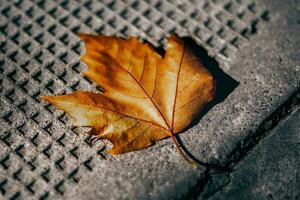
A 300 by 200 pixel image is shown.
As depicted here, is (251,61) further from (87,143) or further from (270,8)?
(87,143)

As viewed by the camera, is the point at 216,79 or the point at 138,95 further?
the point at 216,79

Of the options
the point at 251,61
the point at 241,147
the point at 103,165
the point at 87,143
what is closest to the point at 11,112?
the point at 87,143

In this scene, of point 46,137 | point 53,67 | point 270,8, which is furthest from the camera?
point 270,8

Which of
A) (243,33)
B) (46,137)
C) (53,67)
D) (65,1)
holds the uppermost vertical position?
(243,33)

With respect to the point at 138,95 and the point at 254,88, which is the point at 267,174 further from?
the point at 138,95

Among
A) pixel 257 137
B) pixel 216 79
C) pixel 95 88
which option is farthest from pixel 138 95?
pixel 257 137

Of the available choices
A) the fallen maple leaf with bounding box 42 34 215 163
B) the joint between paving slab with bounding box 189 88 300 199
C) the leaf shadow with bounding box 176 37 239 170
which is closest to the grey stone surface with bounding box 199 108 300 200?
the joint between paving slab with bounding box 189 88 300 199

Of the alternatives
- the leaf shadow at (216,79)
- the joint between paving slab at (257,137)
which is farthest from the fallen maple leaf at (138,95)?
the joint between paving slab at (257,137)

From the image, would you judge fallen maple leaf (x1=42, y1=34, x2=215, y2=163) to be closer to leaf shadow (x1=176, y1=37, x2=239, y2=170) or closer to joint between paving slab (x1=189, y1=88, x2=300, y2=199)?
leaf shadow (x1=176, y1=37, x2=239, y2=170)
